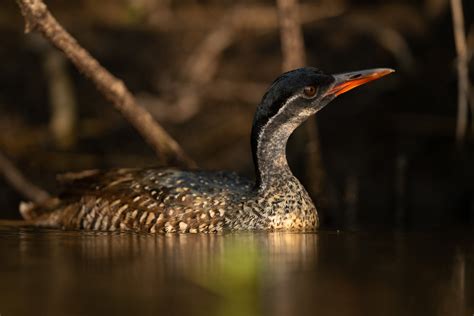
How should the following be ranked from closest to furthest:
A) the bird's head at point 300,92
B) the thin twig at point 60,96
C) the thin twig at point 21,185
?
the bird's head at point 300,92 → the thin twig at point 21,185 → the thin twig at point 60,96

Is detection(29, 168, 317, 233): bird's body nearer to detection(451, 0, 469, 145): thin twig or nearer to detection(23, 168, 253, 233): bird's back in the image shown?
detection(23, 168, 253, 233): bird's back

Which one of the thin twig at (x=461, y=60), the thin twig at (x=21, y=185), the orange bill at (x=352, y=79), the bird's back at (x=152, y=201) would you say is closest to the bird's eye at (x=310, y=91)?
the orange bill at (x=352, y=79)

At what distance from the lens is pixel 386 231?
9.66m

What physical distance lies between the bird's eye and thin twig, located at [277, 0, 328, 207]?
1920mm

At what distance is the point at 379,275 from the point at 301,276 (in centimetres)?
52

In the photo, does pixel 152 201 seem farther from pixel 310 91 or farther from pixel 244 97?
pixel 244 97

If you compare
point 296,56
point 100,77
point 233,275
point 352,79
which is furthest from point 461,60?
point 233,275

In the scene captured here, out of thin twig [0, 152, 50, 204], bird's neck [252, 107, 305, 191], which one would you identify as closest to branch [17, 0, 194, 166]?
bird's neck [252, 107, 305, 191]

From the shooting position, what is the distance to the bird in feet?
28.9

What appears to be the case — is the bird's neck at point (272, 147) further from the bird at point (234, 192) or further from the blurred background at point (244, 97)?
the blurred background at point (244, 97)

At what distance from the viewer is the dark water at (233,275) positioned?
5.54 metres

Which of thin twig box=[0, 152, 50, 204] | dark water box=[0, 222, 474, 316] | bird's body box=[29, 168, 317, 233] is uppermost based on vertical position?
thin twig box=[0, 152, 50, 204]

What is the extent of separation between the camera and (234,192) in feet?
29.4

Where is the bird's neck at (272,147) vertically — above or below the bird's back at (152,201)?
above
